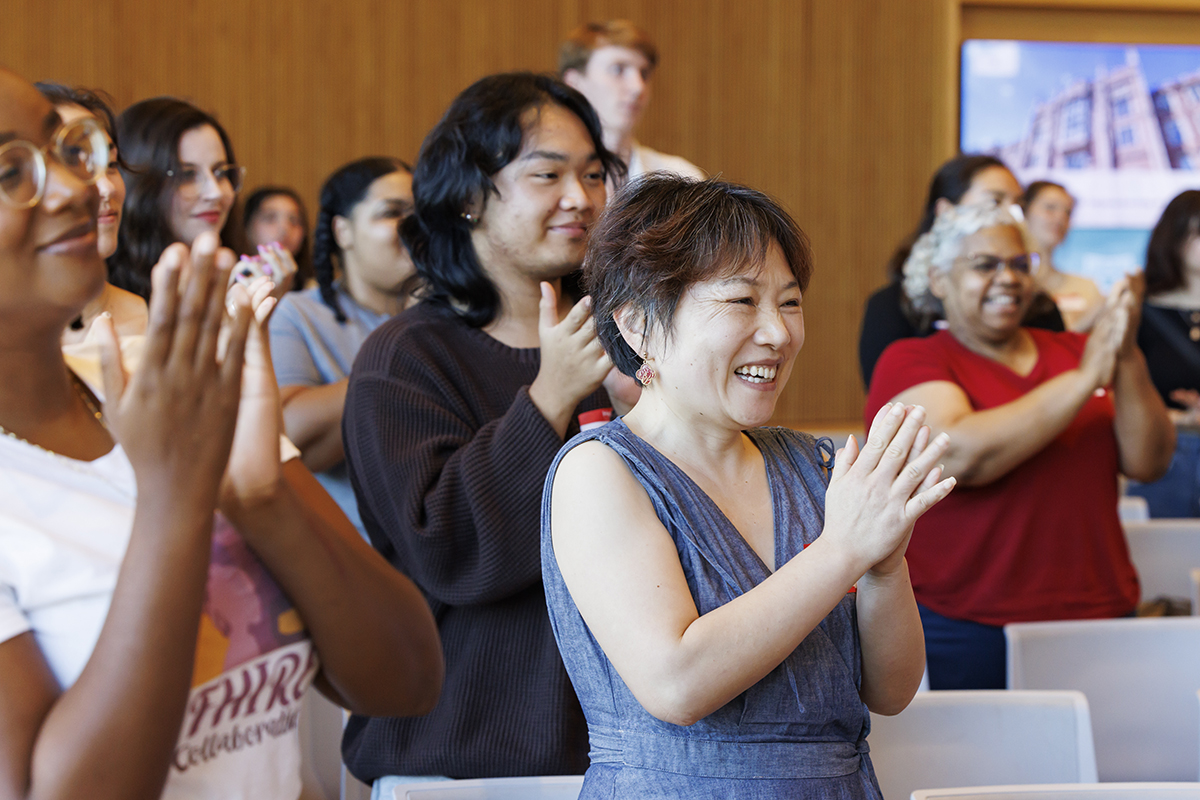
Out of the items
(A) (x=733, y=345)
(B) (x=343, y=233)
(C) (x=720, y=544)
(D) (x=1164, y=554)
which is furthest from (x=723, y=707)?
(D) (x=1164, y=554)

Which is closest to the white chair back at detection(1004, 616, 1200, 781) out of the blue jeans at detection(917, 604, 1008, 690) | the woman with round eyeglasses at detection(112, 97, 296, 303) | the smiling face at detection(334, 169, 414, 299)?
the blue jeans at detection(917, 604, 1008, 690)

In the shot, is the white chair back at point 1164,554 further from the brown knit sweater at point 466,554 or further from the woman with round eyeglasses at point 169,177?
the woman with round eyeglasses at point 169,177

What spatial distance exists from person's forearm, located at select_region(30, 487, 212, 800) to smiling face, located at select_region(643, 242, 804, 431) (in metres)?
0.67

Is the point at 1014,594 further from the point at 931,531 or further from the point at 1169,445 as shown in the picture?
the point at 1169,445

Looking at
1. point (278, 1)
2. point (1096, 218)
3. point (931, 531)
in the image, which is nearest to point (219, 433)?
point (931, 531)

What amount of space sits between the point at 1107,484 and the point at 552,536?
1.61 m

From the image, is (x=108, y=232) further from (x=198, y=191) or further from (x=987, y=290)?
(x=987, y=290)

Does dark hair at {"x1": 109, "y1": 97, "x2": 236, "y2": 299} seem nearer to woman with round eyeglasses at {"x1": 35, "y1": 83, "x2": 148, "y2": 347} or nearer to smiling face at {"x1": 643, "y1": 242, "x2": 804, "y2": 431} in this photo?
woman with round eyeglasses at {"x1": 35, "y1": 83, "x2": 148, "y2": 347}

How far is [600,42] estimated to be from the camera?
3.71 meters

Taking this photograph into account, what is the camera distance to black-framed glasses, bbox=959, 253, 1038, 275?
2.48 meters

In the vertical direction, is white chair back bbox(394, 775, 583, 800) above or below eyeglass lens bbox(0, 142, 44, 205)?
below

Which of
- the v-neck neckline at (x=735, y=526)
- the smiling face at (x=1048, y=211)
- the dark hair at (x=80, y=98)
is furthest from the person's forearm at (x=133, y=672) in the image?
the smiling face at (x=1048, y=211)

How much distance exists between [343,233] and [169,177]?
2.07 ft

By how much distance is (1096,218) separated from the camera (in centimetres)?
707
